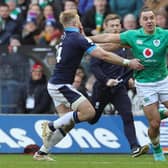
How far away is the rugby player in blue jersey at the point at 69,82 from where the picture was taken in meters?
13.8

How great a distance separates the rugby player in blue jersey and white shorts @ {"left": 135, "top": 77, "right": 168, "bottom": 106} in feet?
1.95

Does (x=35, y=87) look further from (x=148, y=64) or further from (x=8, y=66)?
(x=148, y=64)

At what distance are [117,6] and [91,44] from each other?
7357 mm

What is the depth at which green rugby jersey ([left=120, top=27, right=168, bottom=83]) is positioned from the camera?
14.1 metres

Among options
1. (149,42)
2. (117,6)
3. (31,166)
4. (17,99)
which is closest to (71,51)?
(149,42)

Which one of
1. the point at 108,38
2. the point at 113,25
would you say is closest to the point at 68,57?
the point at 108,38

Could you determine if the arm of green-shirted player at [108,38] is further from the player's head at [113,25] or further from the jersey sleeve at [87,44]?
the player's head at [113,25]

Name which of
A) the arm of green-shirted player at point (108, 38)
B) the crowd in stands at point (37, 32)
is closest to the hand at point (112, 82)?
the arm of green-shirted player at point (108, 38)

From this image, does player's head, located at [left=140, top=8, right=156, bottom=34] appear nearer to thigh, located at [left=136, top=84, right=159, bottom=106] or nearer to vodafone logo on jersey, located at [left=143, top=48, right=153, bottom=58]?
vodafone logo on jersey, located at [left=143, top=48, right=153, bottom=58]

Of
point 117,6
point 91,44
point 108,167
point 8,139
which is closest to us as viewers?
point 108,167

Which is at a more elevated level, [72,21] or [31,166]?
[72,21]

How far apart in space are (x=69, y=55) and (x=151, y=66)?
4.41 feet

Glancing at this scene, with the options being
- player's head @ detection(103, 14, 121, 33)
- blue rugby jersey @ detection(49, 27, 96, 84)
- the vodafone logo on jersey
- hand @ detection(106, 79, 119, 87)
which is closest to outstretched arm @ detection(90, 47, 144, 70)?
blue rugby jersey @ detection(49, 27, 96, 84)

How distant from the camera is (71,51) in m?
14.1
